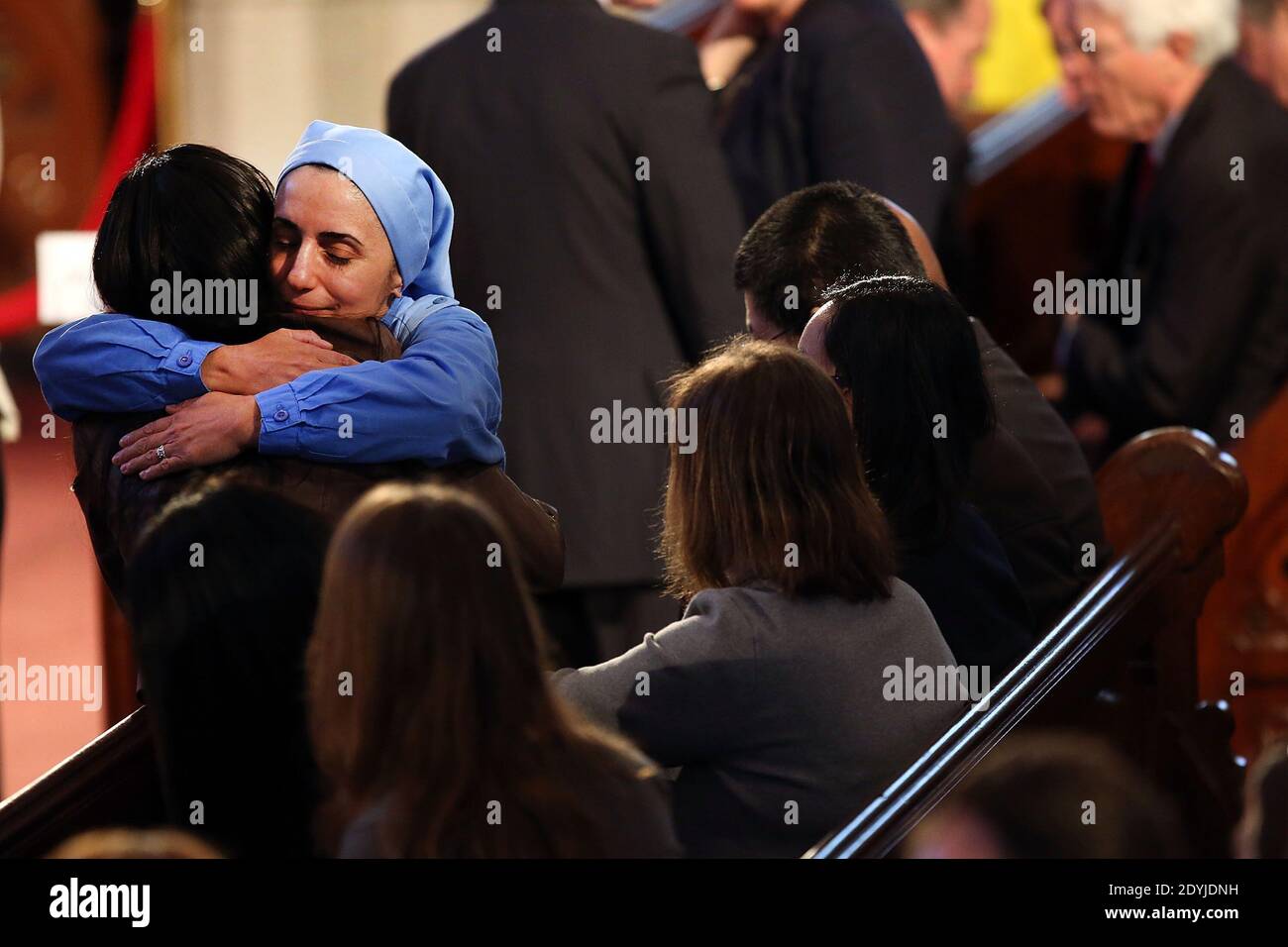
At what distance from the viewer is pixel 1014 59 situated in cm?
625

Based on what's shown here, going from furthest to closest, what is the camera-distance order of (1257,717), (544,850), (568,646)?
(1257,717) < (568,646) < (544,850)

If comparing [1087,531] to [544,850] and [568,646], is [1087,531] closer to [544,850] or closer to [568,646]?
[568,646]

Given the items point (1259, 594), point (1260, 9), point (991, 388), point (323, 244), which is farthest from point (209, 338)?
point (1260, 9)

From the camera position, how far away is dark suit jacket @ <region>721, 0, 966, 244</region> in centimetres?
319

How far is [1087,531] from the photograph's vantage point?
2666 mm

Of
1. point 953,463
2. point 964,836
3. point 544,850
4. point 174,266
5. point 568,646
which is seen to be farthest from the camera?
point 568,646

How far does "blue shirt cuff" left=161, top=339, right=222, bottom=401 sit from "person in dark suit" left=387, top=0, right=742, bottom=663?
116cm

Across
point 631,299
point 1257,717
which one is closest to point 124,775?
point 631,299

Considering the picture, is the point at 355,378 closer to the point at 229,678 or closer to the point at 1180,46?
the point at 229,678

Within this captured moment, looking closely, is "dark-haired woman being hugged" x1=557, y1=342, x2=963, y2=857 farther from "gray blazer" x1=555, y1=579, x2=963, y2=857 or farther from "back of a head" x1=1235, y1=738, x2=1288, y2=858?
"back of a head" x1=1235, y1=738, x2=1288, y2=858

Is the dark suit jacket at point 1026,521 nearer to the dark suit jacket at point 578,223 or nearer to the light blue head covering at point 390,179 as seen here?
the dark suit jacket at point 578,223

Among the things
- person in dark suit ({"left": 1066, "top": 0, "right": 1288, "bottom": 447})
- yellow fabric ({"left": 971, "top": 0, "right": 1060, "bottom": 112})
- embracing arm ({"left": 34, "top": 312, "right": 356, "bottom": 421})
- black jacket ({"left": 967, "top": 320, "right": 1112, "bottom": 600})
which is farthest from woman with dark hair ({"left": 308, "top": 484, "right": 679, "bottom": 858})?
yellow fabric ({"left": 971, "top": 0, "right": 1060, "bottom": 112})

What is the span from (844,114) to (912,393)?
100 centimetres
